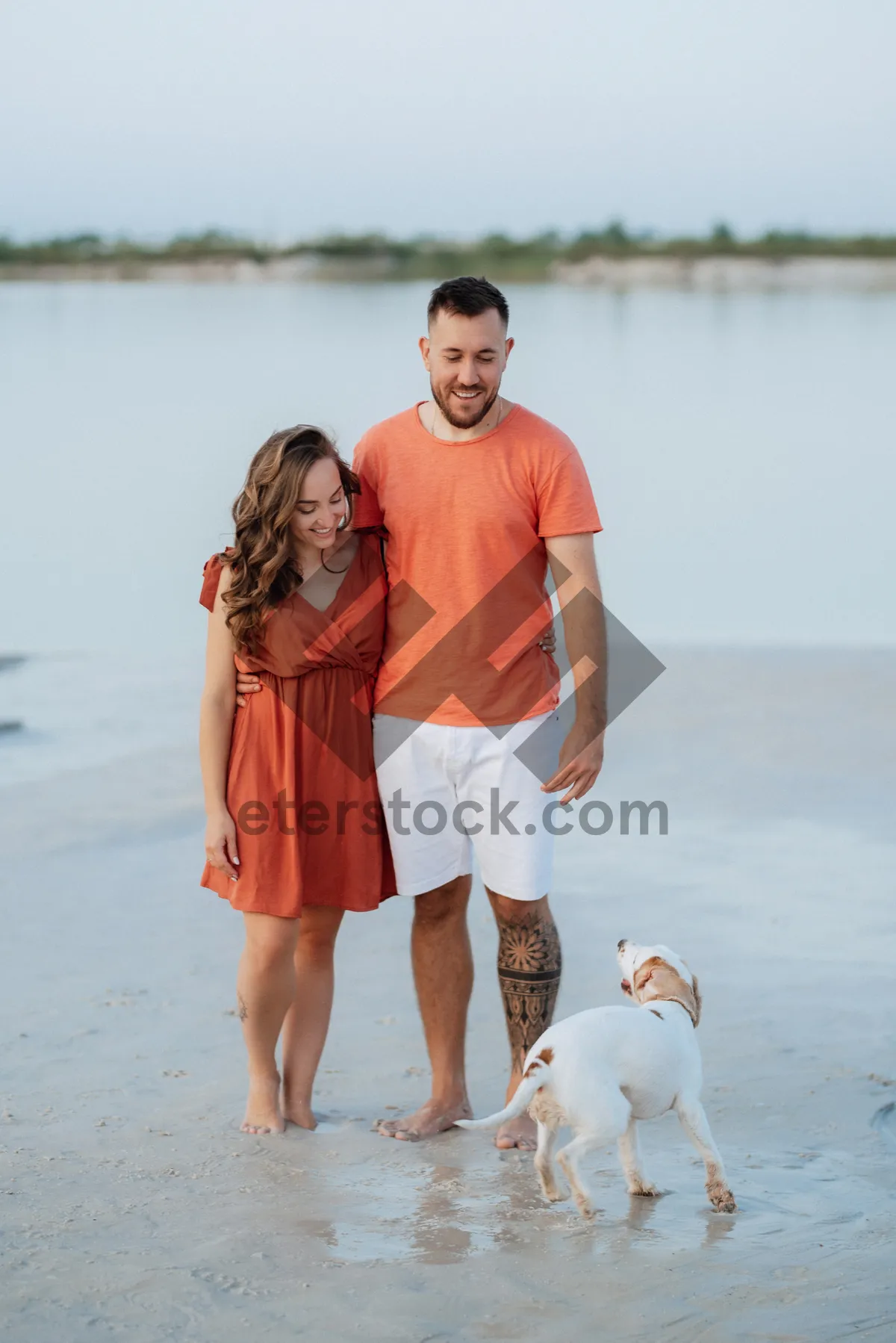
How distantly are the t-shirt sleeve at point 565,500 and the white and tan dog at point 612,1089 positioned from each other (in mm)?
1128

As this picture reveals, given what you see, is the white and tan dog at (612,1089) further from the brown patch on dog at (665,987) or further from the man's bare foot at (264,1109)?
the man's bare foot at (264,1109)

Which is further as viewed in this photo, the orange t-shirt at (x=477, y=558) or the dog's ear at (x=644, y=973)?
the orange t-shirt at (x=477, y=558)

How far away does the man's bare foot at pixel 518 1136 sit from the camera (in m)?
3.71

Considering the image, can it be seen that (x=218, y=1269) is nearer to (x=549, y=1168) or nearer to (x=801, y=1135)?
(x=549, y=1168)

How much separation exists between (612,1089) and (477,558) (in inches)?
50.1

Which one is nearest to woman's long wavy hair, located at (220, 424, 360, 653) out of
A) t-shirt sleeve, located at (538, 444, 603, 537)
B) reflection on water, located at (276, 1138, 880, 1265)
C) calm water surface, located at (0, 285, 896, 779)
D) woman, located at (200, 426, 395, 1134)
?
woman, located at (200, 426, 395, 1134)

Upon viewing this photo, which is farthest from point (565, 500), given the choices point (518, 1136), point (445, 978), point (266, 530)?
point (518, 1136)

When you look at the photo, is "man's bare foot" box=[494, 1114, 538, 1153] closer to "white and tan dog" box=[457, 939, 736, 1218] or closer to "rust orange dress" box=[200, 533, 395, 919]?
"white and tan dog" box=[457, 939, 736, 1218]

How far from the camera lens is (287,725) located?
3650 mm

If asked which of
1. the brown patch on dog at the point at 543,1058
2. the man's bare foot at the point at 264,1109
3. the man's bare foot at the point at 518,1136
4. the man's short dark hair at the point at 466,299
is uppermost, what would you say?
the man's short dark hair at the point at 466,299

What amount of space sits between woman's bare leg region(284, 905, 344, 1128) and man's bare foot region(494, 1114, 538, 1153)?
0.47 metres

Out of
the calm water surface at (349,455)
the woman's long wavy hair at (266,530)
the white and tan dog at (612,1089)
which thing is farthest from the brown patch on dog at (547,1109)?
the calm water surface at (349,455)

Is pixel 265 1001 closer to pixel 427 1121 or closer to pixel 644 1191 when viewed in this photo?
pixel 427 1121

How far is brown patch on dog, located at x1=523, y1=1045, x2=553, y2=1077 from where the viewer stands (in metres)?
3.13
